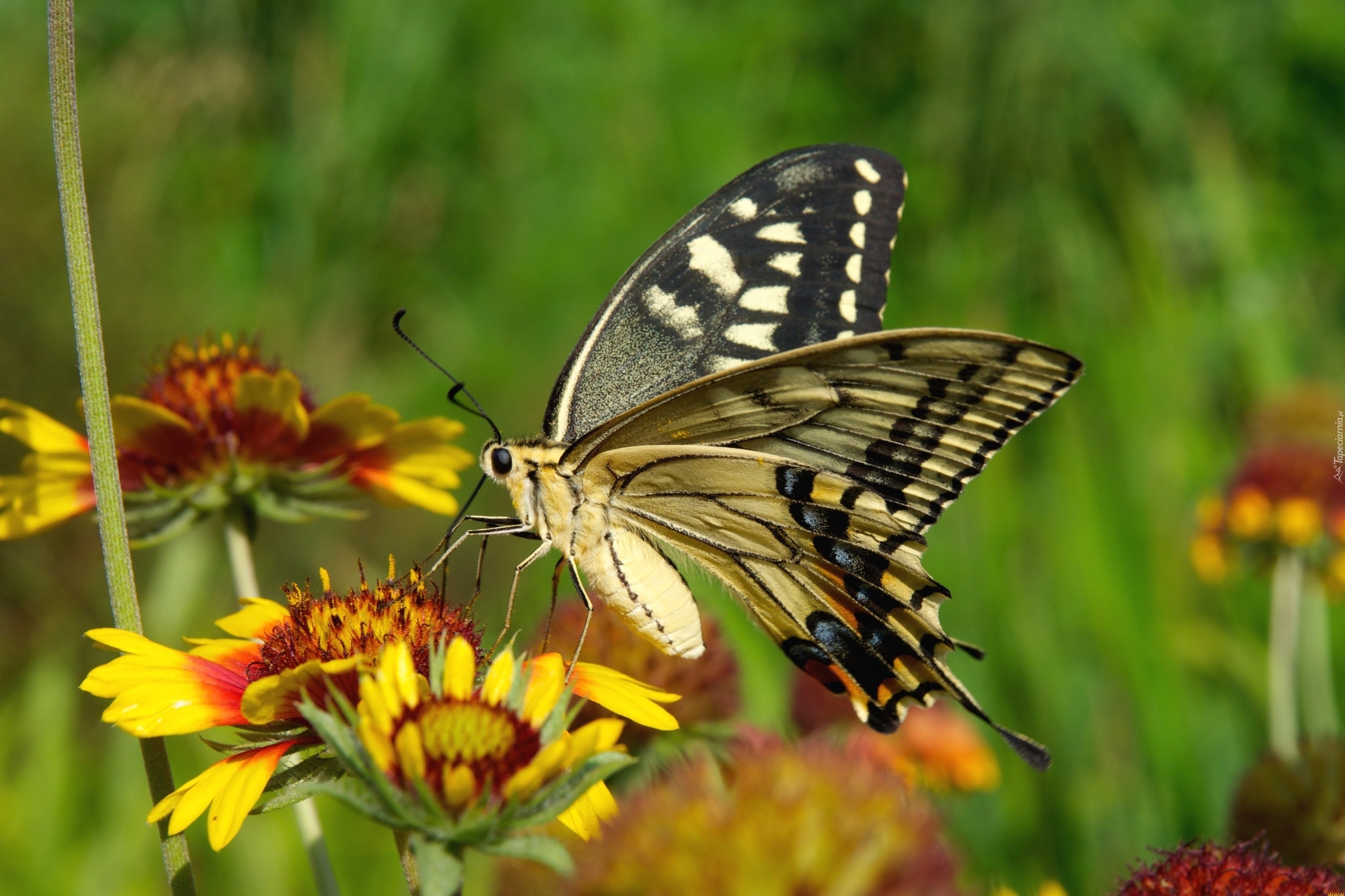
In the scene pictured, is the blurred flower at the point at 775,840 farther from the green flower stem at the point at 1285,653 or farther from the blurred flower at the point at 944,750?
the blurred flower at the point at 944,750

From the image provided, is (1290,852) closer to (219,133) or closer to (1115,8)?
(1115,8)

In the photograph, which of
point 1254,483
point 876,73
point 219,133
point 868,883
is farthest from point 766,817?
point 219,133

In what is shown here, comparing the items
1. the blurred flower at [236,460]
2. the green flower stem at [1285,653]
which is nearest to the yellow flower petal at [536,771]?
the blurred flower at [236,460]

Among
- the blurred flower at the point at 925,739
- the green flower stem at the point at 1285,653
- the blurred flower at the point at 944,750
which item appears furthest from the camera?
the blurred flower at the point at 944,750

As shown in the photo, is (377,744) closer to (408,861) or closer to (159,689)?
(408,861)

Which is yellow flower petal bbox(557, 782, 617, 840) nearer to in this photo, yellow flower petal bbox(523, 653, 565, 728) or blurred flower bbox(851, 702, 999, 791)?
yellow flower petal bbox(523, 653, 565, 728)

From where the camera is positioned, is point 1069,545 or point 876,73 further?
point 876,73
